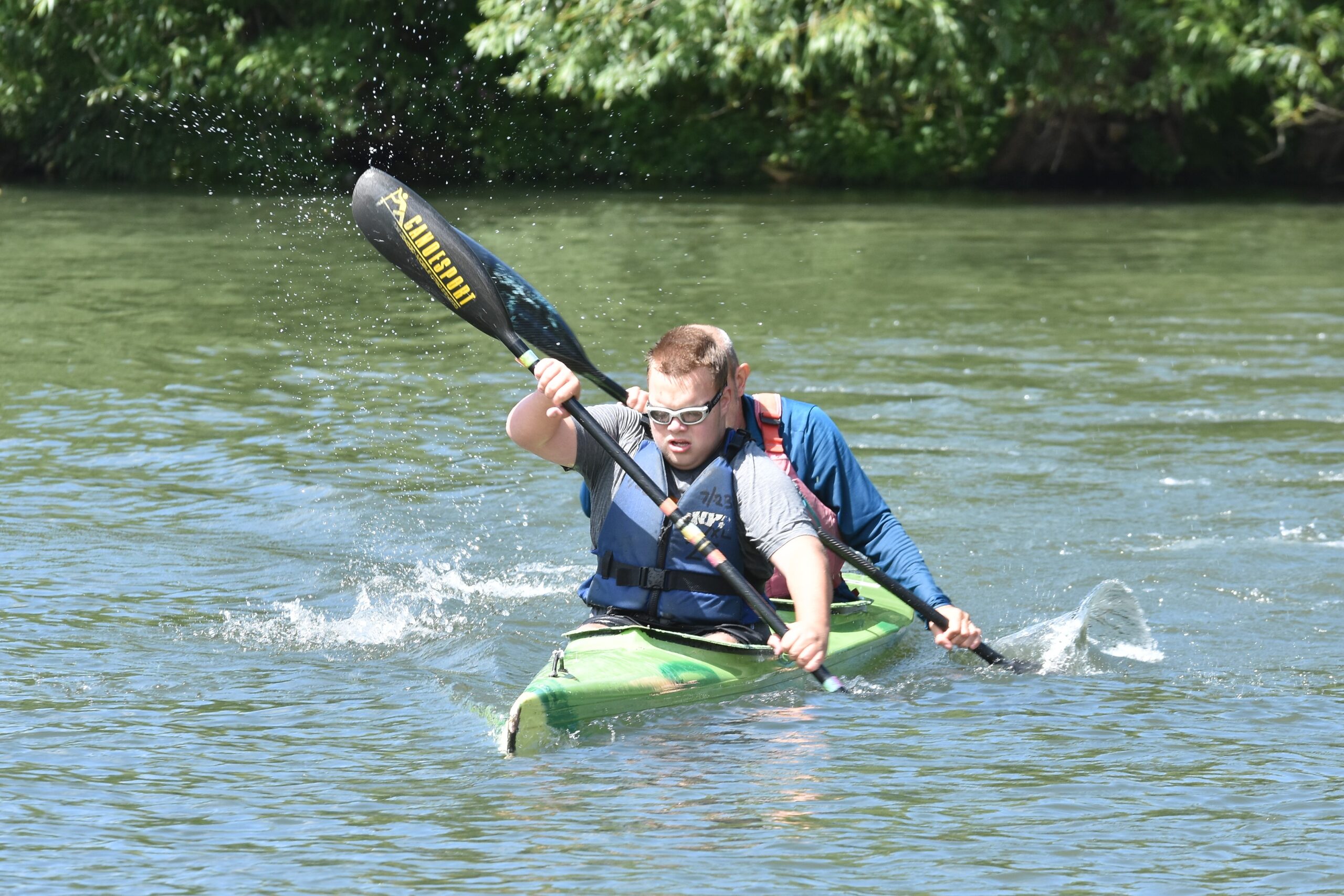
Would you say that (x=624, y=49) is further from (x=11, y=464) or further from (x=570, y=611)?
(x=570, y=611)

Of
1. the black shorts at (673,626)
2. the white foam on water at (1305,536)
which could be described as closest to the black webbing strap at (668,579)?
the black shorts at (673,626)

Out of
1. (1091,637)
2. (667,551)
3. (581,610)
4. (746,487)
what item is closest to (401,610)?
(581,610)

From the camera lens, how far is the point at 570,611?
242 inches

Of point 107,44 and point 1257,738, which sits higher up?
point 107,44

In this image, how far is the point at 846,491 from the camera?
5246 mm

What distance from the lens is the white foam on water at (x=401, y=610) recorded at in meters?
5.72

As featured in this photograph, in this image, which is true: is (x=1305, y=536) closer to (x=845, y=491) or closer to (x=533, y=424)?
(x=845, y=491)

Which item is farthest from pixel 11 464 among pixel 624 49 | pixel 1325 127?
pixel 1325 127

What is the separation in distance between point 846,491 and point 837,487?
40 millimetres

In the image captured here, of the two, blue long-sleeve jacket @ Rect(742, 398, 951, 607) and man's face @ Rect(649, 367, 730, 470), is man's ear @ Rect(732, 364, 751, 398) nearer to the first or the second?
man's face @ Rect(649, 367, 730, 470)

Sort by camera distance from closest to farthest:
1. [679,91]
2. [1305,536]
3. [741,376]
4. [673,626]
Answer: [741,376] → [673,626] → [1305,536] → [679,91]

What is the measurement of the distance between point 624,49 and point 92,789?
14.4m

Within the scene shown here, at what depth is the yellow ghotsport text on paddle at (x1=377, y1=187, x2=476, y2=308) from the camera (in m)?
5.52

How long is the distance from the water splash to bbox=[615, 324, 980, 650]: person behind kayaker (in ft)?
1.41
